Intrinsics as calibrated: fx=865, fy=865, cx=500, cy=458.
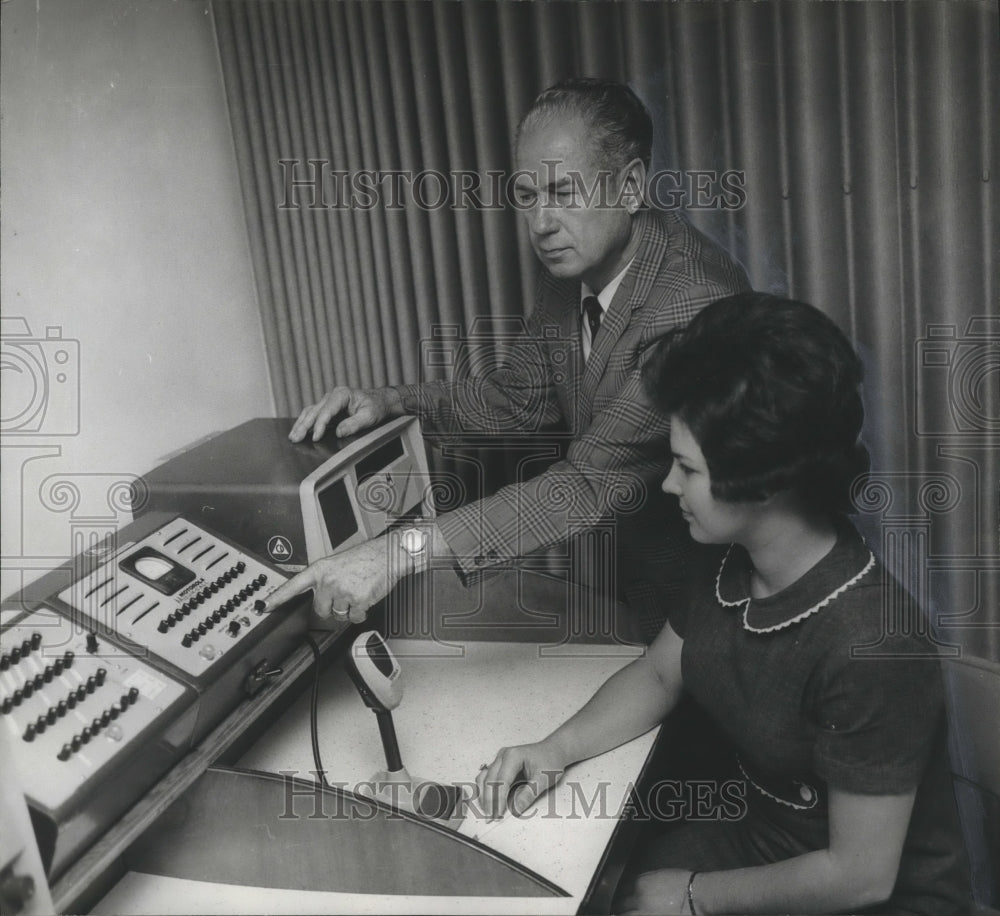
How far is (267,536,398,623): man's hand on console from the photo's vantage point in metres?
1.13

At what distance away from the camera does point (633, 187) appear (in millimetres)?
1375

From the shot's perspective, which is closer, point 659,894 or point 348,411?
point 659,894

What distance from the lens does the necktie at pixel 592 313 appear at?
1493 millimetres

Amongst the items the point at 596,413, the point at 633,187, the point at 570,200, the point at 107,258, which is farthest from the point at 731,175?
the point at 107,258

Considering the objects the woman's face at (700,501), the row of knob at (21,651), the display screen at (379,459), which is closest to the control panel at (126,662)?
the row of knob at (21,651)

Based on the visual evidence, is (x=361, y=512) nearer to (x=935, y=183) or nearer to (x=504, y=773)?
(x=504, y=773)

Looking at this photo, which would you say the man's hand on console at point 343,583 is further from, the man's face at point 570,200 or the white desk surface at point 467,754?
the man's face at point 570,200

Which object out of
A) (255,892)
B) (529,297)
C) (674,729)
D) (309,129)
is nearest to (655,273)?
(529,297)

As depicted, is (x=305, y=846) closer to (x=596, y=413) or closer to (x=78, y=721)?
(x=78, y=721)

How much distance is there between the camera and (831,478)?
100 centimetres

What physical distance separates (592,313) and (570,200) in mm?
233

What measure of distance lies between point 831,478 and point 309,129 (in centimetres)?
128

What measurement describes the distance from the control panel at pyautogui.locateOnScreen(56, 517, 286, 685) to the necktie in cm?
69

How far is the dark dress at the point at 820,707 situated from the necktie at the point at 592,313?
1.59 feet
